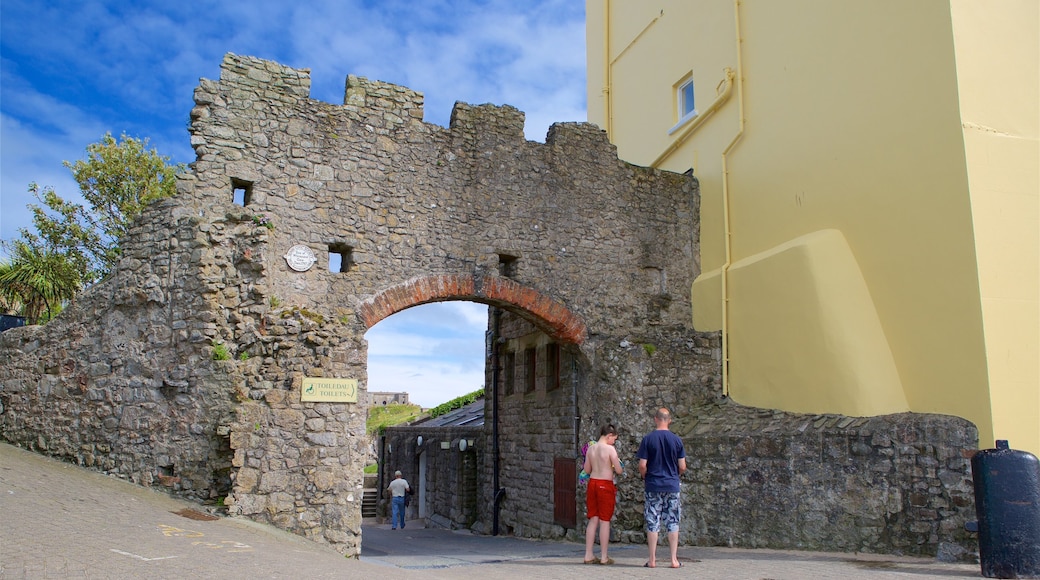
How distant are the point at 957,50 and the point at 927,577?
17.5 ft

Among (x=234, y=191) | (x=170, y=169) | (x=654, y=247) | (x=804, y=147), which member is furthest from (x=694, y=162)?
(x=170, y=169)

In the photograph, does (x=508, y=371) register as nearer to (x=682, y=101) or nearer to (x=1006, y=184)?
(x=682, y=101)

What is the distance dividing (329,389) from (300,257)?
180 centimetres

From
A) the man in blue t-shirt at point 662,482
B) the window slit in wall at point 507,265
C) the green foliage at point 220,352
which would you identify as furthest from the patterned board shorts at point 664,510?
the green foliage at point 220,352

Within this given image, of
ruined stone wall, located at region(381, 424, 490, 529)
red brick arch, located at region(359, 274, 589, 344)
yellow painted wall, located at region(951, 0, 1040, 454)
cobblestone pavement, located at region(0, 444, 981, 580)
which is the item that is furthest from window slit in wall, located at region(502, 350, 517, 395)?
yellow painted wall, located at region(951, 0, 1040, 454)

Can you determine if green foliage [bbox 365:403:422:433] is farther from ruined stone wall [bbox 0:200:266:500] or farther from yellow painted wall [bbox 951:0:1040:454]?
yellow painted wall [bbox 951:0:1040:454]

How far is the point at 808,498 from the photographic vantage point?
879 cm

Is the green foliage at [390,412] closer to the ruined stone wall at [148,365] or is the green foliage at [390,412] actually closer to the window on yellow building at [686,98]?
the window on yellow building at [686,98]

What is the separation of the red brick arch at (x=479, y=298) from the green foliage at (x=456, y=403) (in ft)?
42.5

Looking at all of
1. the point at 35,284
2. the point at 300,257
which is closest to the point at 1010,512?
the point at 300,257

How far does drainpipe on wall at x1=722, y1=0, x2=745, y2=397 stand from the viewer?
11484mm

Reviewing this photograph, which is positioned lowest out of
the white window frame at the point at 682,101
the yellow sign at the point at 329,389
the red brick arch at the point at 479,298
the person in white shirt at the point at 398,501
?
the person in white shirt at the point at 398,501

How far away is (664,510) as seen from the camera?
7461 millimetres

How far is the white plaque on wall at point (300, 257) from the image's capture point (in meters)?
9.76
